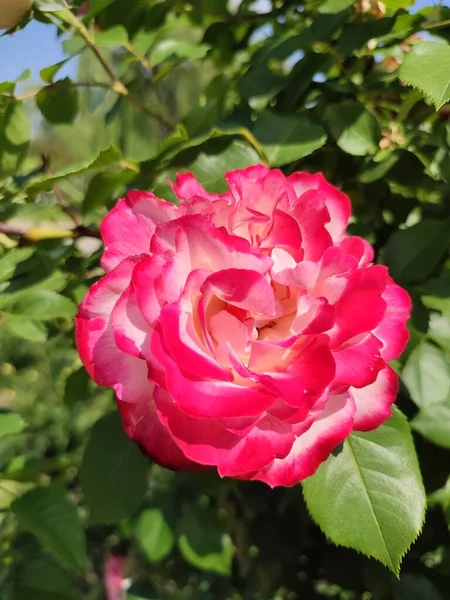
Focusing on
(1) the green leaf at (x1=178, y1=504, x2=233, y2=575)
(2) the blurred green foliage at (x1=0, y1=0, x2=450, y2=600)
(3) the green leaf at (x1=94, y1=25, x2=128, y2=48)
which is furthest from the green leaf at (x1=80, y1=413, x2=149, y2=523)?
(3) the green leaf at (x1=94, y1=25, x2=128, y2=48)

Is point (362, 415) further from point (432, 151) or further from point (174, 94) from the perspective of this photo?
point (174, 94)

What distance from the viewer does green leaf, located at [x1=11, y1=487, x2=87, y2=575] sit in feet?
1.46

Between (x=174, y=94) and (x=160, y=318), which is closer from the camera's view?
(x=160, y=318)

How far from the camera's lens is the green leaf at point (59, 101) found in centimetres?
52

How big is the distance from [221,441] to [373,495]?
11 cm

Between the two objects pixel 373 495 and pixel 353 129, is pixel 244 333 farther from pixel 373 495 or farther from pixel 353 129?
pixel 353 129

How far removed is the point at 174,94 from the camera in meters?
4.79

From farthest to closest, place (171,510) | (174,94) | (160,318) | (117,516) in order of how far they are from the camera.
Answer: (174,94) → (171,510) → (117,516) → (160,318)

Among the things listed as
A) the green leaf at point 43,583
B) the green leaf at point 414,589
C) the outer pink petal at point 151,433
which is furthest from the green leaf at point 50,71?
the green leaf at point 414,589

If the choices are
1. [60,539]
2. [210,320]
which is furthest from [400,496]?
[60,539]

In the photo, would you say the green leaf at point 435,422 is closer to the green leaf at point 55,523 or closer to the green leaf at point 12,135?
the green leaf at point 55,523

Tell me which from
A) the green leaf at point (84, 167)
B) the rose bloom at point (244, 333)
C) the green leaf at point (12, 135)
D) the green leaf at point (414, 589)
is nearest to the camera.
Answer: the rose bloom at point (244, 333)

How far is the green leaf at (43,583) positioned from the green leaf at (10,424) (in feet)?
0.39

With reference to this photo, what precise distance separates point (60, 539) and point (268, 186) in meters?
0.32
